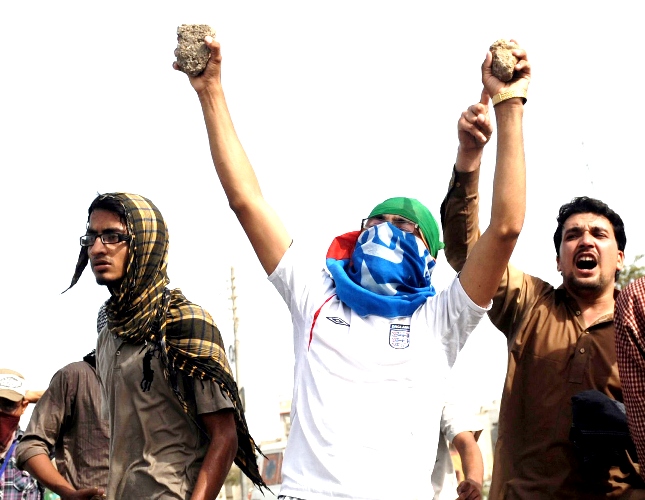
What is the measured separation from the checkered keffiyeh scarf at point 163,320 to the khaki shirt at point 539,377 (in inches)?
45.8

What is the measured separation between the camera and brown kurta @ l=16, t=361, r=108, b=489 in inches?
259

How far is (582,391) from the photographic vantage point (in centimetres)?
502

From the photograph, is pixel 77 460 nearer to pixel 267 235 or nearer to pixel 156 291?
pixel 156 291

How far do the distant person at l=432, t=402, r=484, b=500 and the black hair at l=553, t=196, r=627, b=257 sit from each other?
0.92m

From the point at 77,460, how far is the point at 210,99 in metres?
3.05

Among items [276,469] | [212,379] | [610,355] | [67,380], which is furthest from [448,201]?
[276,469]

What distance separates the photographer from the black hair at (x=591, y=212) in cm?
551

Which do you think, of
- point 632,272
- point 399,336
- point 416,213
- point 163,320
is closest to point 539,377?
point 416,213

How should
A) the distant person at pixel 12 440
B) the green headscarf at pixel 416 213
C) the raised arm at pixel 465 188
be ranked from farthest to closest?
1. the distant person at pixel 12 440
2. the raised arm at pixel 465 188
3. the green headscarf at pixel 416 213

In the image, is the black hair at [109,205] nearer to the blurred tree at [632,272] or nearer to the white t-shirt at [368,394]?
the white t-shirt at [368,394]

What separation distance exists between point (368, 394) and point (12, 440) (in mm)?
4735

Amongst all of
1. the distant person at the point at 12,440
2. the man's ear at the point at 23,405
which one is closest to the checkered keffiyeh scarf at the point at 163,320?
the distant person at the point at 12,440

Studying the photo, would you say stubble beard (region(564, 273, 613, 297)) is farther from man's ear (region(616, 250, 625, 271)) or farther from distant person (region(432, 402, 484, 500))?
distant person (region(432, 402, 484, 500))

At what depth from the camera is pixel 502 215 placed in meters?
3.96
